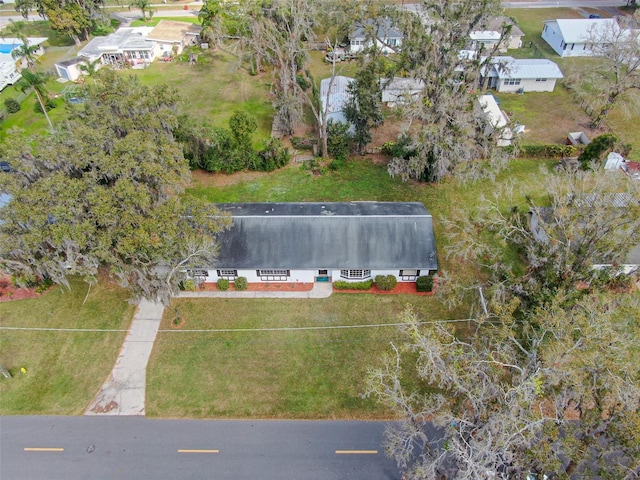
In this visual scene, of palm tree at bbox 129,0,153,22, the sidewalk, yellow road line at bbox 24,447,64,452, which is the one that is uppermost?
palm tree at bbox 129,0,153,22

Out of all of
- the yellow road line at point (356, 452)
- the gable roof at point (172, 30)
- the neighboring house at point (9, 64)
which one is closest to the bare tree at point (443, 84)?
the yellow road line at point (356, 452)

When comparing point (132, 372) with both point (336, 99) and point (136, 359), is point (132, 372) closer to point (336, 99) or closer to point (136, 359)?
point (136, 359)

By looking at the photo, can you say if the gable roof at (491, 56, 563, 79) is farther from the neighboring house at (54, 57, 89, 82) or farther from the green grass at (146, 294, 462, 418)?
the neighboring house at (54, 57, 89, 82)

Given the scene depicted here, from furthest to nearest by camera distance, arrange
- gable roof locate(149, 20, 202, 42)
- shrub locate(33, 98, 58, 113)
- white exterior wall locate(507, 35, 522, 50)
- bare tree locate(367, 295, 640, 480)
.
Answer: gable roof locate(149, 20, 202, 42) < white exterior wall locate(507, 35, 522, 50) < shrub locate(33, 98, 58, 113) < bare tree locate(367, 295, 640, 480)

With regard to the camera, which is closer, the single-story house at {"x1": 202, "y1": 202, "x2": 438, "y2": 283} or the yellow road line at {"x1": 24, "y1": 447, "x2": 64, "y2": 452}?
the yellow road line at {"x1": 24, "y1": 447, "x2": 64, "y2": 452}

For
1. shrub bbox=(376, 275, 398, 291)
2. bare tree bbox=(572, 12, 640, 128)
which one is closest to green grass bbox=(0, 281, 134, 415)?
shrub bbox=(376, 275, 398, 291)

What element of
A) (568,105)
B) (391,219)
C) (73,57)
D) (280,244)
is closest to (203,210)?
(280,244)

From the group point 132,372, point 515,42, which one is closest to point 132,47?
point 132,372
